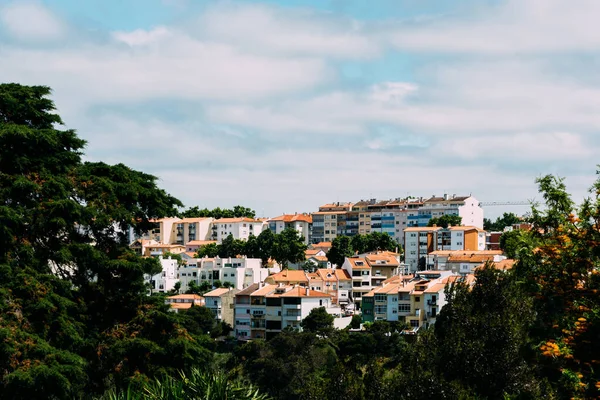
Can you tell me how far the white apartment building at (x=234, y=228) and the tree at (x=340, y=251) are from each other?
30.8 m

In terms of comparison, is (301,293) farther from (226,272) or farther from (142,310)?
(142,310)

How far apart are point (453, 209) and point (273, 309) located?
2258 inches

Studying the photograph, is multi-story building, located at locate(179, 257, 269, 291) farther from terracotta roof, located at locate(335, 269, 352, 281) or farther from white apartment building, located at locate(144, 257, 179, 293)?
terracotta roof, located at locate(335, 269, 352, 281)

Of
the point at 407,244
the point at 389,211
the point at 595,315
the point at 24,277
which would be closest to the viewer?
the point at 595,315

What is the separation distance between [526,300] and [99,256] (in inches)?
379

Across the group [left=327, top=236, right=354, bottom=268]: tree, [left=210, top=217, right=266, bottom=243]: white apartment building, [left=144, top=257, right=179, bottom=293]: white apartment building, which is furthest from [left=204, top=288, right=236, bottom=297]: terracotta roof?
[left=210, top=217, right=266, bottom=243]: white apartment building

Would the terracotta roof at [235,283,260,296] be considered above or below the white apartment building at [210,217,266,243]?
below

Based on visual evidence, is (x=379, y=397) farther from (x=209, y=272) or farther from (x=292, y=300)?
(x=209, y=272)

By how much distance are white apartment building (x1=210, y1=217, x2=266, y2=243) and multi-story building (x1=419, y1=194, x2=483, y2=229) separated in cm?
A: 2522

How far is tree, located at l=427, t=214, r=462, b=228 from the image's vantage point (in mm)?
114188

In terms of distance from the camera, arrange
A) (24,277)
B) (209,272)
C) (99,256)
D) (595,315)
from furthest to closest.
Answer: (209,272)
(99,256)
(24,277)
(595,315)

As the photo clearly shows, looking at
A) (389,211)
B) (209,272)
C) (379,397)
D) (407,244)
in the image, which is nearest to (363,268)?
(209,272)

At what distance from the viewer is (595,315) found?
41.6 ft

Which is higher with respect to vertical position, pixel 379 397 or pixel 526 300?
pixel 526 300
